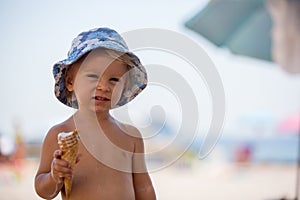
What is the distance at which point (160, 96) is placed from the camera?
975 millimetres

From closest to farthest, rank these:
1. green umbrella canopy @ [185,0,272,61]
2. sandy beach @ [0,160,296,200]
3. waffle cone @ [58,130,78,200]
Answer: waffle cone @ [58,130,78,200] → green umbrella canopy @ [185,0,272,61] → sandy beach @ [0,160,296,200]

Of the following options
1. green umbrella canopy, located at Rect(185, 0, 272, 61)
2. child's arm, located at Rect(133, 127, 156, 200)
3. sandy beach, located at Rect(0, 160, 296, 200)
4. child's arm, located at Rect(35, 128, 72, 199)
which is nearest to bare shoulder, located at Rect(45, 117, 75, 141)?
child's arm, located at Rect(35, 128, 72, 199)

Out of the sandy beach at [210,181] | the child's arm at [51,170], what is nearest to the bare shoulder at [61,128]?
the child's arm at [51,170]

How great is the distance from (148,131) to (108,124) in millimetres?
91

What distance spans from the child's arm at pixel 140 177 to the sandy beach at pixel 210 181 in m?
1.72

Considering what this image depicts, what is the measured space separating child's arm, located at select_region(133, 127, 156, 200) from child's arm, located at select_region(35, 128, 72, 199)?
135mm

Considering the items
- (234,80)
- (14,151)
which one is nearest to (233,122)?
(234,80)

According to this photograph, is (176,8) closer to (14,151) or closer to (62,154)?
(14,151)

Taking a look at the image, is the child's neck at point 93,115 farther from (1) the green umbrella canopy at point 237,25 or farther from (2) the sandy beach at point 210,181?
(1) the green umbrella canopy at point 237,25

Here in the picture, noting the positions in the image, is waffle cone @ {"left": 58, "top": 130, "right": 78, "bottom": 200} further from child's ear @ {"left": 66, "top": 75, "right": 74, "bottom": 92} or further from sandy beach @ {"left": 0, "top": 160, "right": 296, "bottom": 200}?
sandy beach @ {"left": 0, "top": 160, "right": 296, "bottom": 200}

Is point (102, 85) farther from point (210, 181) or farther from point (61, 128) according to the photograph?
point (210, 181)

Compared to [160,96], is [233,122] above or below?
below

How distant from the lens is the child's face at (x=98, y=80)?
834 millimetres

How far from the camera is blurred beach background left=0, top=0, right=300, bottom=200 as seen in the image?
1.37 metres
